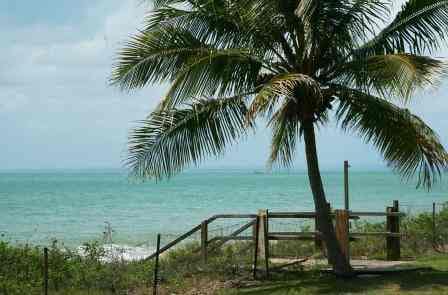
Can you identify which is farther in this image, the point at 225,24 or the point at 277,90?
the point at 225,24

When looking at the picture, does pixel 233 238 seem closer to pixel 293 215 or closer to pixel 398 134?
pixel 293 215

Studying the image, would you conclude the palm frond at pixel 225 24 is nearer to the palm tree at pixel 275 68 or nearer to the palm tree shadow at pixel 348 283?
the palm tree at pixel 275 68

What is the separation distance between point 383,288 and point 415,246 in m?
6.01

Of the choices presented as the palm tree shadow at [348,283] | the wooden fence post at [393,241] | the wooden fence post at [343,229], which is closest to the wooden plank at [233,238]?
the palm tree shadow at [348,283]

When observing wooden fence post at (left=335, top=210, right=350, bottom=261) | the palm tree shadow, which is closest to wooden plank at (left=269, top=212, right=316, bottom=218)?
wooden fence post at (left=335, top=210, right=350, bottom=261)

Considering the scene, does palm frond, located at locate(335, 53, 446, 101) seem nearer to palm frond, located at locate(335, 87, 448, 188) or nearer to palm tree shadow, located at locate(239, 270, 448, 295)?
palm frond, located at locate(335, 87, 448, 188)

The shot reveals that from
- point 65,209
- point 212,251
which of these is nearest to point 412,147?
point 212,251

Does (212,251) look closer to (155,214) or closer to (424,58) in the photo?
(424,58)

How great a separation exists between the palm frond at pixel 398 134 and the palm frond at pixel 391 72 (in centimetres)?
26

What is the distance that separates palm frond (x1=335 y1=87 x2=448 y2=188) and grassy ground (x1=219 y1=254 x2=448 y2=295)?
1.77 m

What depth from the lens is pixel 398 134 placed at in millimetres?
13789

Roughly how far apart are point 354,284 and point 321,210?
5.33 feet

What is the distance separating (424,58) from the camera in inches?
516

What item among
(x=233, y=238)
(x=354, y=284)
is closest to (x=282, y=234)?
(x=233, y=238)
